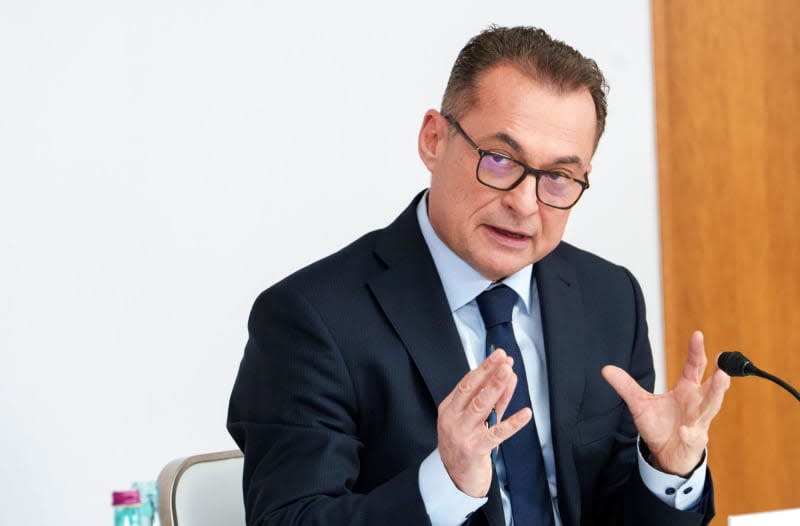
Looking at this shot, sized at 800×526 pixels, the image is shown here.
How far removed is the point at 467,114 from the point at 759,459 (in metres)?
2.66

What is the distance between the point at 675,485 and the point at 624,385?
176mm

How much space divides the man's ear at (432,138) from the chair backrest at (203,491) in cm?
60

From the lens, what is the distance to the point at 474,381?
1.63 metres

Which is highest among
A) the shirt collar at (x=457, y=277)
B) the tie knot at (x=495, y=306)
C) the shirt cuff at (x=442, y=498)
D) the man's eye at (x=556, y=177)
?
the man's eye at (x=556, y=177)

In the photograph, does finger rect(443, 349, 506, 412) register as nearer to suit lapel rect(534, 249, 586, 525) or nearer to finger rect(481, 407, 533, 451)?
finger rect(481, 407, 533, 451)

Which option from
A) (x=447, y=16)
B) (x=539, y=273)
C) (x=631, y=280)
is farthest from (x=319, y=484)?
(x=447, y=16)

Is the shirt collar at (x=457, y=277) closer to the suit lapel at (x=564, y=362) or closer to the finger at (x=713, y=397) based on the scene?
Answer: the suit lapel at (x=564, y=362)

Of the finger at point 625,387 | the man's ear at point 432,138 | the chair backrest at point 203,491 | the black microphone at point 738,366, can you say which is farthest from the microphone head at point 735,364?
the chair backrest at point 203,491

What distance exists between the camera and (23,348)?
2852mm

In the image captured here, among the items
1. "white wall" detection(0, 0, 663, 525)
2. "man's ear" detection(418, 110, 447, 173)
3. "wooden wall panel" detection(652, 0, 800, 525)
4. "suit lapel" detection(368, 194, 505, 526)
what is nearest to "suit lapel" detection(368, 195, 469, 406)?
"suit lapel" detection(368, 194, 505, 526)

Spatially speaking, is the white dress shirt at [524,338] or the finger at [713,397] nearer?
the finger at [713,397]

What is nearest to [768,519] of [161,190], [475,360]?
[475,360]

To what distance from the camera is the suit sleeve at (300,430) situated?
1723 millimetres

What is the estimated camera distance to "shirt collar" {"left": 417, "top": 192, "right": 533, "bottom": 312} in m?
2.01
